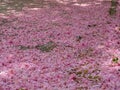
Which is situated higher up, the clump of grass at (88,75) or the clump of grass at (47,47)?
the clump of grass at (47,47)

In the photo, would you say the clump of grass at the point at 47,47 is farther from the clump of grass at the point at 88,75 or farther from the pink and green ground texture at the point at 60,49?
the clump of grass at the point at 88,75

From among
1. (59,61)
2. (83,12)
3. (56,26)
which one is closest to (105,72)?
(59,61)

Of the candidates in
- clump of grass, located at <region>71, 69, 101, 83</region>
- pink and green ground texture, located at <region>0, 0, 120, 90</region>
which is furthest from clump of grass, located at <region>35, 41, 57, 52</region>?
clump of grass, located at <region>71, 69, 101, 83</region>

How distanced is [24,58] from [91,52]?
3106 mm

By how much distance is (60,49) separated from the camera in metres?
13.8

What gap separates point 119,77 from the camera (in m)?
10.0

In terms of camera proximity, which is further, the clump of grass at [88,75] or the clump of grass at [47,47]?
the clump of grass at [47,47]

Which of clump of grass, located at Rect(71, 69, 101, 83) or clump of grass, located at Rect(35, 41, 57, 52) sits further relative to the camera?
clump of grass, located at Rect(35, 41, 57, 52)

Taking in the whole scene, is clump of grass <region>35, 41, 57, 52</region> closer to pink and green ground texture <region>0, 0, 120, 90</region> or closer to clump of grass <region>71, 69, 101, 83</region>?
pink and green ground texture <region>0, 0, 120, 90</region>

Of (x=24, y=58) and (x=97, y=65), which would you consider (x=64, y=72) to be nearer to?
(x=97, y=65)

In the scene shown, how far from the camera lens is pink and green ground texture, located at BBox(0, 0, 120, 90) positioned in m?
10.1

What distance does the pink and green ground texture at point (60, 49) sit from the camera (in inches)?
397

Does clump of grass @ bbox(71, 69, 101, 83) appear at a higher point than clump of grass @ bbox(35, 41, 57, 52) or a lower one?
lower

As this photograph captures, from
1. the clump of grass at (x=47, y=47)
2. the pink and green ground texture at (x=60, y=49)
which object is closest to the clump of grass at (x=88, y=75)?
the pink and green ground texture at (x=60, y=49)
